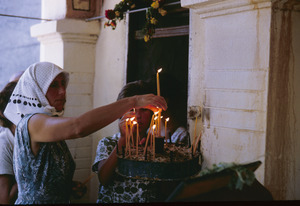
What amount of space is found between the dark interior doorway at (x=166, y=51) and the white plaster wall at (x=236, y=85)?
2.45 ft

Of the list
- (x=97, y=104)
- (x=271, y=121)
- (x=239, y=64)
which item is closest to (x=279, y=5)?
(x=239, y=64)

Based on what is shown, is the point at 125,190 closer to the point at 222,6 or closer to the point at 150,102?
the point at 150,102

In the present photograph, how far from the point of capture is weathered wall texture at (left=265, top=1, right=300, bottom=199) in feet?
8.41

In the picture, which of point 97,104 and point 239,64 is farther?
point 97,104

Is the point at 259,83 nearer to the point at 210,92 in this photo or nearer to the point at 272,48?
the point at 272,48

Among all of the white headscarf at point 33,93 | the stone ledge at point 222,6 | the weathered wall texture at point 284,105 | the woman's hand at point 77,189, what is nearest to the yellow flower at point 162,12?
the stone ledge at point 222,6

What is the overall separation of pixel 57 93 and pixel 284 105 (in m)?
1.58

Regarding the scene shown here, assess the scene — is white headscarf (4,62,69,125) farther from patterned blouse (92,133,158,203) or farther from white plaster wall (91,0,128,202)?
white plaster wall (91,0,128,202)

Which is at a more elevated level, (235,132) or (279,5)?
(279,5)

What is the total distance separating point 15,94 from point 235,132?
1.58m

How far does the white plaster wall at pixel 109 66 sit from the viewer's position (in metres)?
4.52

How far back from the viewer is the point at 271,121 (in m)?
2.57

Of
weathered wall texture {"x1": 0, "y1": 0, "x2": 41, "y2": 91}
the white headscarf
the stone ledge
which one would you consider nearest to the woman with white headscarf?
the white headscarf

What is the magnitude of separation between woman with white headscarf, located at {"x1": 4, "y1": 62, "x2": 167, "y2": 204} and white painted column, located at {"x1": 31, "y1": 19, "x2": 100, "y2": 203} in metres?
2.31
